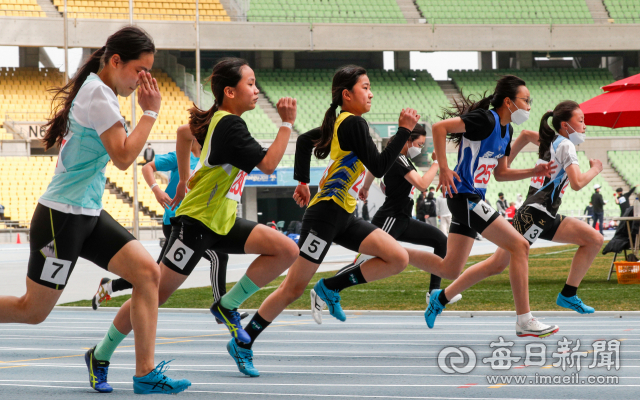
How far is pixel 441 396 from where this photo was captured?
12.1 ft

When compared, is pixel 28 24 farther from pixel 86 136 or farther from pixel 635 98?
pixel 86 136

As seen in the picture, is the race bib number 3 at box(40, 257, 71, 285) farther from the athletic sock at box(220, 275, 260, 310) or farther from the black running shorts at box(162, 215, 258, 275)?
the athletic sock at box(220, 275, 260, 310)

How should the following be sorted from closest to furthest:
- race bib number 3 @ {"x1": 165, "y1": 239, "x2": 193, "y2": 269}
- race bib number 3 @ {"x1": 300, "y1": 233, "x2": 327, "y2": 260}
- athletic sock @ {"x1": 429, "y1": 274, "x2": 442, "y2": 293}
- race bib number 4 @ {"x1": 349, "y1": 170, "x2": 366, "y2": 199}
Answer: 1. race bib number 3 @ {"x1": 165, "y1": 239, "x2": 193, "y2": 269}
2. race bib number 3 @ {"x1": 300, "y1": 233, "x2": 327, "y2": 260}
3. race bib number 4 @ {"x1": 349, "y1": 170, "x2": 366, "y2": 199}
4. athletic sock @ {"x1": 429, "y1": 274, "x2": 442, "y2": 293}

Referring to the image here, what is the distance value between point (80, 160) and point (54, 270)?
54 cm

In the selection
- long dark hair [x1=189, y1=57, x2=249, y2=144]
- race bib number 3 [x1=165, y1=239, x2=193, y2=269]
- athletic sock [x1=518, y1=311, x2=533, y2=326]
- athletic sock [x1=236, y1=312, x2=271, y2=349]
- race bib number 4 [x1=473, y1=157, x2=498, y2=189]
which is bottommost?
athletic sock [x1=518, y1=311, x2=533, y2=326]

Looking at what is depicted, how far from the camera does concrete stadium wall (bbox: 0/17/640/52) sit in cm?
3591

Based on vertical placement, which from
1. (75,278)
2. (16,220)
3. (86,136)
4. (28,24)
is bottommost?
(16,220)

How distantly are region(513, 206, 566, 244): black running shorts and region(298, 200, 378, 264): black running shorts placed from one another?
1.92 meters

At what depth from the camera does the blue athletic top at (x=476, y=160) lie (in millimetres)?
5750

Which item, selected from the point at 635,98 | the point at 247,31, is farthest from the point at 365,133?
the point at 247,31

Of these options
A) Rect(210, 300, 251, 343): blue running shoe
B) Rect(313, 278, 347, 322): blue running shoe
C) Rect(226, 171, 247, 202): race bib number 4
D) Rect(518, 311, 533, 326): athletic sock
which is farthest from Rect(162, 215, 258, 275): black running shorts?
Rect(518, 311, 533, 326): athletic sock

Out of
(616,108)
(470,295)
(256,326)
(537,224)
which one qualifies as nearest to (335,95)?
(256,326)

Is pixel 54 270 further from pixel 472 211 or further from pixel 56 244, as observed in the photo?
pixel 472 211

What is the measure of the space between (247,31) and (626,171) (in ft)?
64.0
